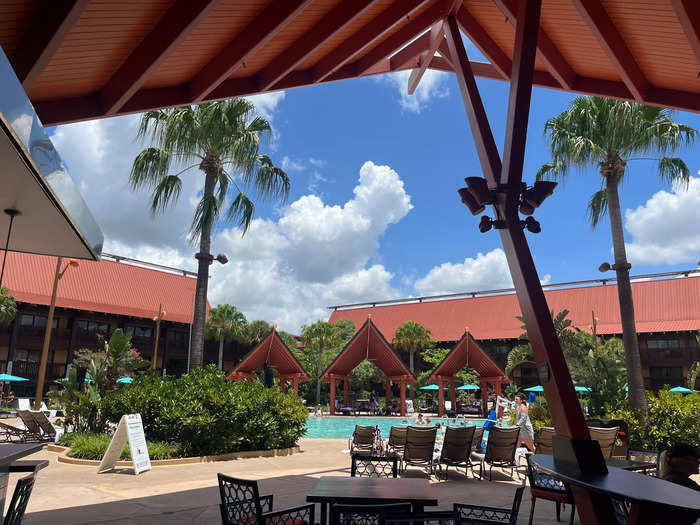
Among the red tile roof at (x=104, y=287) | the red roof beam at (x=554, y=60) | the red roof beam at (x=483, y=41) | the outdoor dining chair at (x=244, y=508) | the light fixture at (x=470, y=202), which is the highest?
the red tile roof at (x=104, y=287)

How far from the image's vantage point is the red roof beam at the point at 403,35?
8.95m

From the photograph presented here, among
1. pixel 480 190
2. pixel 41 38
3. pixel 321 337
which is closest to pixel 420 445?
pixel 480 190

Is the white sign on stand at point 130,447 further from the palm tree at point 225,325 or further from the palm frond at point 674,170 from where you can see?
the palm tree at point 225,325

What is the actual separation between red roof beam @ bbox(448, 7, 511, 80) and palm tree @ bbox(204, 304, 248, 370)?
38.3m

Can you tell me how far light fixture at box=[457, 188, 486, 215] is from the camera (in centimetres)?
660

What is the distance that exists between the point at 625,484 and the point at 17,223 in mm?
5970

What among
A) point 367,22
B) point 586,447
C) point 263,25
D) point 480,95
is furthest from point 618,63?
point 586,447

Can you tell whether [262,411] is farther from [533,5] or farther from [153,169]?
[533,5]

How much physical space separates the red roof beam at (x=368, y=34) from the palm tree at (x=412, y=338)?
1470 inches

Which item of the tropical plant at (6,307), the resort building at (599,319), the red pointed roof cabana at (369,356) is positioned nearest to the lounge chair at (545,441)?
the red pointed roof cabana at (369,356)

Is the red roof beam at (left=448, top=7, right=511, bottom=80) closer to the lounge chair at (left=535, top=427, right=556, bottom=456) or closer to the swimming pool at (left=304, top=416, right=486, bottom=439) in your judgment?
the lounge chair at (left=535, top=427, right=556, bottom=456)

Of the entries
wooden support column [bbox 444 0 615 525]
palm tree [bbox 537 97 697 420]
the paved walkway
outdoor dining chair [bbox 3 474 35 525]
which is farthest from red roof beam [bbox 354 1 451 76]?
outdoor dining chair [bbox 3 474 35 525]

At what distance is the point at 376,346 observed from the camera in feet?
92.0

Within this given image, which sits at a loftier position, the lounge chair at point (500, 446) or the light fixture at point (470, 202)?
the light fixture at point (470, 202)
